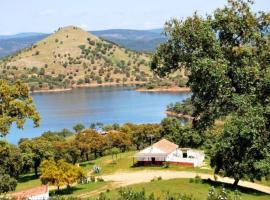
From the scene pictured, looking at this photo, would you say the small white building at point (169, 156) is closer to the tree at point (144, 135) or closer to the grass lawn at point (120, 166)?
the grass lawn at point (120, 166)

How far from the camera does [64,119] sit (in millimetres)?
140625

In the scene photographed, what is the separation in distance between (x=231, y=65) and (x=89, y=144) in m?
47.0

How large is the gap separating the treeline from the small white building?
241 cm

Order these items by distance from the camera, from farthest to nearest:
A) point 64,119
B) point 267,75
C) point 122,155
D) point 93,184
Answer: point 64,119, point 122,155, point 93,184, point 267,75

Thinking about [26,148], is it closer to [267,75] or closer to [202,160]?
[202,160]

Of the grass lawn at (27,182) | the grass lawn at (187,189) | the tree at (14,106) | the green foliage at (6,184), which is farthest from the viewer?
the grass lawn at (27,182)

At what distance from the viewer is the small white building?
5161 cm

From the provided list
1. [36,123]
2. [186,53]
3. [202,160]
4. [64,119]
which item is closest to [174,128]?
[202,160]

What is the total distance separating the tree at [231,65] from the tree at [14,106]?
690 cm

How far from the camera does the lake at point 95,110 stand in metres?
127

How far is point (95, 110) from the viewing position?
158250 mm

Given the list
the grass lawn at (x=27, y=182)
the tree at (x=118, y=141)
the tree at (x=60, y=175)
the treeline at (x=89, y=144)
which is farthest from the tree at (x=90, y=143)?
the tree at (x=60, y=175)

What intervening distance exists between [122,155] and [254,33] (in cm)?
4796

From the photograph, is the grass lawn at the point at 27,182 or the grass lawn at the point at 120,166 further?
the grass lawn at the point at 120,166
